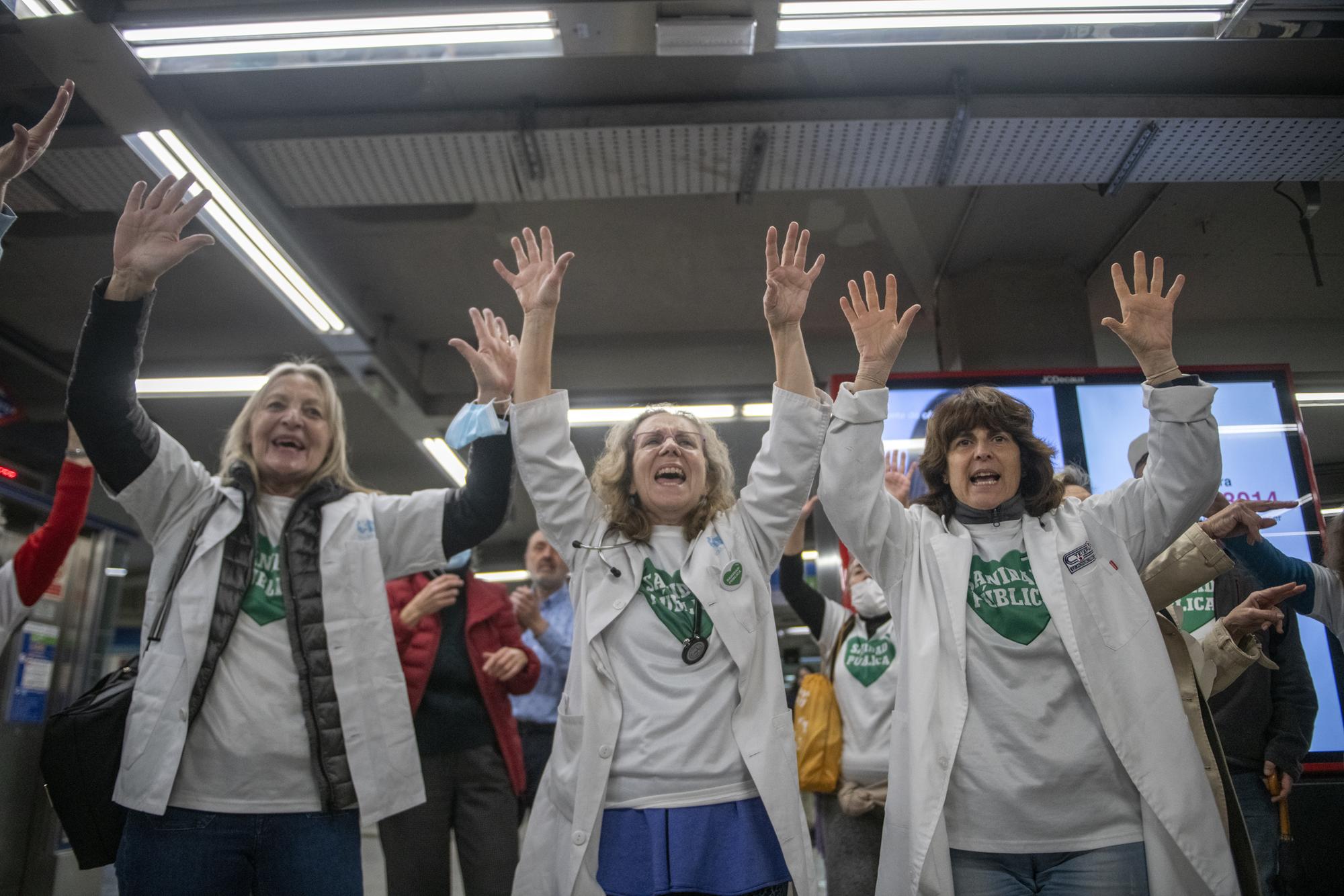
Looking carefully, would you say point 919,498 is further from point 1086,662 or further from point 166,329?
point 166,329

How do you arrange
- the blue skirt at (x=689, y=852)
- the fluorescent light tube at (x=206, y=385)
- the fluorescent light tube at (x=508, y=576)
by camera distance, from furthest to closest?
1. the fluorescent light tube at (x=508, y=576)
2. the fluorescent light tube at (x=206, y=385)
3. the blue skirt at (x=689, y=852)

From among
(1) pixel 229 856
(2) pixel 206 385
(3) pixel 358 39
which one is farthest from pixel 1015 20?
(2) pixel 206 385

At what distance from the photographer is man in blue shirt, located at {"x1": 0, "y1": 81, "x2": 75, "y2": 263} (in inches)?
67.3

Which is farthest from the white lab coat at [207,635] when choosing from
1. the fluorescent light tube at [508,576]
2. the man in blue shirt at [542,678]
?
the fluorescent light tube at [508,576]

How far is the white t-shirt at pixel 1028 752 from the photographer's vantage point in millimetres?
1560

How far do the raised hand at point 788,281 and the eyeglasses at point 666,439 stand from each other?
316 millimetres

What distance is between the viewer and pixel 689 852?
4.89 ft

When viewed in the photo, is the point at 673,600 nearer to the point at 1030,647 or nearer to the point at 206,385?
the point at 1030,647

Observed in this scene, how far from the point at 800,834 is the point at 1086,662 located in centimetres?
63

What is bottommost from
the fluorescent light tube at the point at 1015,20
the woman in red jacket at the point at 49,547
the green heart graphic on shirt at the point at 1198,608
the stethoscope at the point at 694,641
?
the stethoscope at the point at 694,641

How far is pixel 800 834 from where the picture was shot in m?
1.57

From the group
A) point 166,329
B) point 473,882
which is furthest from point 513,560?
point 473,882

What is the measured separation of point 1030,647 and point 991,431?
1.58 feet

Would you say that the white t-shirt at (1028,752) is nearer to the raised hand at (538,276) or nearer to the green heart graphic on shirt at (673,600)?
the green heart graphic on shirt at (673,600)
